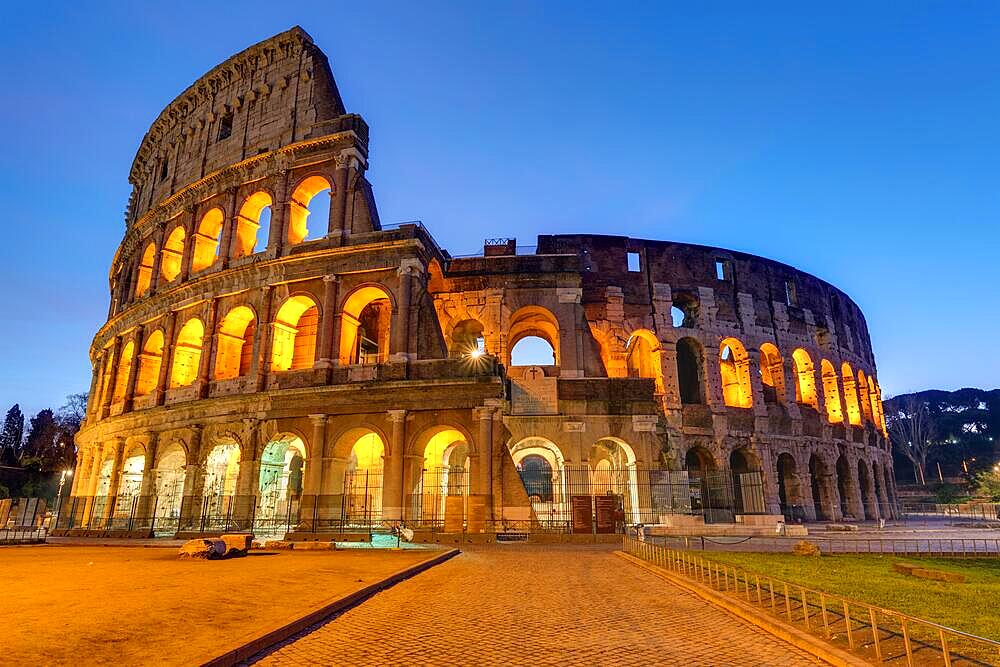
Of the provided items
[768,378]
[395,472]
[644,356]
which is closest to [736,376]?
[768,378]

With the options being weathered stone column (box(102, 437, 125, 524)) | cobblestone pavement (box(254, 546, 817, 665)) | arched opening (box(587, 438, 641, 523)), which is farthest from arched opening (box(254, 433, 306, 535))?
cobblestone pavement (box(254, 546, 817, 665))

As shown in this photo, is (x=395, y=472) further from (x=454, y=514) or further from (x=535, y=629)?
(x=535, y=629)

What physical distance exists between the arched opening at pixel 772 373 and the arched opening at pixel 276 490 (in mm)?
22316

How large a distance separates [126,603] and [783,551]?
47.5 feet

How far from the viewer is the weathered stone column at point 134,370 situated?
2412cm

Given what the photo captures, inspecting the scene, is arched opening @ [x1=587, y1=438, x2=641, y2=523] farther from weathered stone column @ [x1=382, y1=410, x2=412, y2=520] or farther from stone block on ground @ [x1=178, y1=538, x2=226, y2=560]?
stone block on ground @ [x1=178, y1=538, x2=226, y2=560]

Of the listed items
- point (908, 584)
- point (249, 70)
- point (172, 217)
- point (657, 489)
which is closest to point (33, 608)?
point (908, 584)

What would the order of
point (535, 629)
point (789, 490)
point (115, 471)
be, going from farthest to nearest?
point (789, 490) < point (115, 471) < point (535, 629)

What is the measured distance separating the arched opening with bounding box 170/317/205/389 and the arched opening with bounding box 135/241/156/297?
17.4 feet

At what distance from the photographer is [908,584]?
8719 mm

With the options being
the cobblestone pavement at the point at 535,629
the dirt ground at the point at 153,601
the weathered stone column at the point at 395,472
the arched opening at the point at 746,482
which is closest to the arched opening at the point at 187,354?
the weathered stone column at the point at 395,472

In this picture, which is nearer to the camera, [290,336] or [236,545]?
[236,545]

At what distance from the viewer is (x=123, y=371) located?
2684cm

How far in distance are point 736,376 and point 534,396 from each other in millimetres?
12686
